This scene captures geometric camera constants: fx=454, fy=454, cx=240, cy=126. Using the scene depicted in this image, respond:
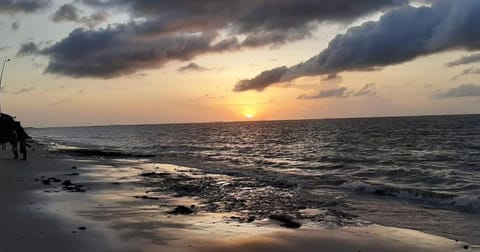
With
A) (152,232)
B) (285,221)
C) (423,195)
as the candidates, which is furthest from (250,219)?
(423,195)

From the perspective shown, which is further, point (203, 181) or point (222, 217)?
point (203, 181)

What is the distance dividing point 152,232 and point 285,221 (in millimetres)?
4034

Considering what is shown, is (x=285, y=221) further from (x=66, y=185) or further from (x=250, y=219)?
(x=66, y=185)

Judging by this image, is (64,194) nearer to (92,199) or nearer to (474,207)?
(92,199)

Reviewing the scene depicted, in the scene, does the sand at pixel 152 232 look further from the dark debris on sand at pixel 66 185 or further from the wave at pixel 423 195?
the wave at pixel 423 195

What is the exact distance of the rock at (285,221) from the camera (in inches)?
492

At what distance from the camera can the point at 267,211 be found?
14.9 meters

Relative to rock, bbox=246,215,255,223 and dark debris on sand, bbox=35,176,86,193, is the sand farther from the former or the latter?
dark debris on sand, bbox=35,176,86,193

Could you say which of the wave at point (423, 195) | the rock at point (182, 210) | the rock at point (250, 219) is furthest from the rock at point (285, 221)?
the wave at point (423, 195)

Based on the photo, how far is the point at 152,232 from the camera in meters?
10.9

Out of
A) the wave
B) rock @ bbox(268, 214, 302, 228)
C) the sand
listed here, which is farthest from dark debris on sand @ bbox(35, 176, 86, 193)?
the wave

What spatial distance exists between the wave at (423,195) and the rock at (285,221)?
7.39m

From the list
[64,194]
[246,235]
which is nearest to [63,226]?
[246,235]

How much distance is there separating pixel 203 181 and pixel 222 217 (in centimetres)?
1028
